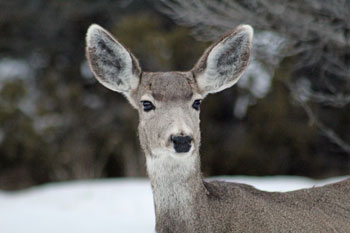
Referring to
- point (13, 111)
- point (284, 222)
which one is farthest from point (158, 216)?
point (13, 111)

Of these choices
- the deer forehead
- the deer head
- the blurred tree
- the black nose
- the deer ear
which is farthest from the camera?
the blurred tree

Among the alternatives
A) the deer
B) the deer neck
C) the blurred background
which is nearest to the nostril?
the deer

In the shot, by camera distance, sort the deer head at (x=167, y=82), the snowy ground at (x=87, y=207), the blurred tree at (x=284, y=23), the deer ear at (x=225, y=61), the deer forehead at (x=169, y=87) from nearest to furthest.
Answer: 1. the deer head at (x=167, y=82)
2. the deer forehead at (x=169, y=87)
3. the deer ear at (x=225, y=61)
4. the blurred tree at (x=284, y=23)
5. the snowy ground at (x=87, y=207)

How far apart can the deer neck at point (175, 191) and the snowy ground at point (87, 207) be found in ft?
14.5

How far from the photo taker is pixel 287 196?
476 centimetres

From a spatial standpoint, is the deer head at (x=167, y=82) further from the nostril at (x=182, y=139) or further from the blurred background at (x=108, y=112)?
the blurred background at (x=108, y=112)

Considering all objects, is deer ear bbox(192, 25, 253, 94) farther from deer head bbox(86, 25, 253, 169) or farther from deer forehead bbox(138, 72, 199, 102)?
deer forehead bbox(138, 72, 199, 102)

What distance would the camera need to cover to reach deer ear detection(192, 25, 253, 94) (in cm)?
467

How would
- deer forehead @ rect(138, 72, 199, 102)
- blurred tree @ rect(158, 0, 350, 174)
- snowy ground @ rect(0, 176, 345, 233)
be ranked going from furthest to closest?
1. snowy ground @ rect(0, 176, 345, 233)
2. blurred tree @ rect(158, 0, 350, 174)
3. deer forehead @ rect(138, 72, 199, 102)

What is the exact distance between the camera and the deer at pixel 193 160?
4.30m

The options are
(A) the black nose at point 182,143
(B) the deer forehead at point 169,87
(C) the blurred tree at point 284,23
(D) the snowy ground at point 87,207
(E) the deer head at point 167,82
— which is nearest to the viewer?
(A) the black nose at point 182,143

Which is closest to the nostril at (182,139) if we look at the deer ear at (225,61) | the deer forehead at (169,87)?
the deer forehead at (169,87)

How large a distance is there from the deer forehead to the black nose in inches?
17.8

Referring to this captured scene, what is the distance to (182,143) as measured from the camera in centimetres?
404
